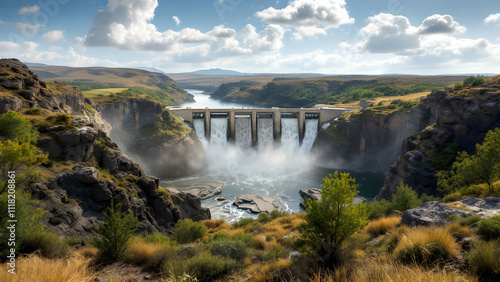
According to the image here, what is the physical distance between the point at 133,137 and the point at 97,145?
1295 inches

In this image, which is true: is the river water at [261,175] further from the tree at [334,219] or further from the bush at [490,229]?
the bush at [490,229]

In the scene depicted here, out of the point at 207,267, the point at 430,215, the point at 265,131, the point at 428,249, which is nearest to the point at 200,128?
the point at 265,131

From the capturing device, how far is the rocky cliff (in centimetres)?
1809

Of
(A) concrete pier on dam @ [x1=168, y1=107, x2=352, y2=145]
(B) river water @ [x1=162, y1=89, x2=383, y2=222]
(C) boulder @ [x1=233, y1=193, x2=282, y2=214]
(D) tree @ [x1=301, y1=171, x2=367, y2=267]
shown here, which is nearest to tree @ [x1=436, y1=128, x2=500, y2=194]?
(D) tree @ [x1=301, y1=171, x2=367, y2=267]

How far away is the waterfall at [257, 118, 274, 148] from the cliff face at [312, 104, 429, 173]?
11.0 m

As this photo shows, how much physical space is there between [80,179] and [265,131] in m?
49.6

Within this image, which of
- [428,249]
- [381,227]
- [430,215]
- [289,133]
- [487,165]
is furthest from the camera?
[289,133]

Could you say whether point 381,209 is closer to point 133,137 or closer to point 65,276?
point 65,276

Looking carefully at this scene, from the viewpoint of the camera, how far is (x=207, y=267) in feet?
28.8

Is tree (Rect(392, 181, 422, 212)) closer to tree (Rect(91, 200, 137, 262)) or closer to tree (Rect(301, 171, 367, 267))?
tree (Rect(301, 171, 367, 267))

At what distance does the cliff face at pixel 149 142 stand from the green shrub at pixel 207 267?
4743cm

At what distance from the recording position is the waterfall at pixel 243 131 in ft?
218

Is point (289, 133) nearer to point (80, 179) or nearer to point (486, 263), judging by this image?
point (80, 179)

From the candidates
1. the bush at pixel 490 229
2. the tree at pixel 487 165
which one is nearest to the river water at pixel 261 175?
the tree at pixel 487 165
